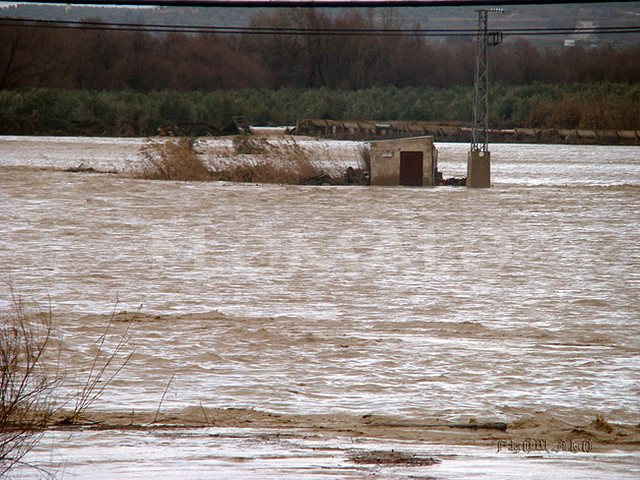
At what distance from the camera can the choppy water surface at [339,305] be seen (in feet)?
23.5

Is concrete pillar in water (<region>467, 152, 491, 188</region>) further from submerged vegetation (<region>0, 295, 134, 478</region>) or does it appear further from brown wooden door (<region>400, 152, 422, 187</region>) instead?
submerged vegetation (<region>0, 295, 134, 478</region>)

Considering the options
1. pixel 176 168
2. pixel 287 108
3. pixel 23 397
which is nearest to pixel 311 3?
pixel 23 397

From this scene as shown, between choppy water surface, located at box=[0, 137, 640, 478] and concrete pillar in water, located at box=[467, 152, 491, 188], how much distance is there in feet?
14.3

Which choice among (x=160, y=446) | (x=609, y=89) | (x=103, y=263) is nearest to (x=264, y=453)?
(x=160, y=446)

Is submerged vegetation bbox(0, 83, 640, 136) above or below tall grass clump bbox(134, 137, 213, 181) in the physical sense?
above

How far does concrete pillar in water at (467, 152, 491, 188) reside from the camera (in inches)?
1125

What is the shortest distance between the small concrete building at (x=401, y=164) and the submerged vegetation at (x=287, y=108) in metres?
27.2

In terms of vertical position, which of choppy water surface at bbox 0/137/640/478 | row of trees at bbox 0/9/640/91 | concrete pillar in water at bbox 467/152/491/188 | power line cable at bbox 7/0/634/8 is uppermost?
row of trees at bbox 0/9/640/91

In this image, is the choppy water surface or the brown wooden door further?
the brown wooden door

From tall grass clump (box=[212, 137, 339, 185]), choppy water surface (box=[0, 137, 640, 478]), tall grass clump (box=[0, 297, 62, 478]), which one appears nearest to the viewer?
tall grass clump (box=[0, 297, 62, 478])

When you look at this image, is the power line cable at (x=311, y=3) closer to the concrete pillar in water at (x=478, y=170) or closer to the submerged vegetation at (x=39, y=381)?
the submerged vegetation at (x=39, y=381)

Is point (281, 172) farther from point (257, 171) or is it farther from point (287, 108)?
point (287, 108)

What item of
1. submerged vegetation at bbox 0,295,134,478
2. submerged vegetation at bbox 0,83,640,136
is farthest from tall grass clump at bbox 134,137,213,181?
submerged vegetation at bbox 0,83,640,136

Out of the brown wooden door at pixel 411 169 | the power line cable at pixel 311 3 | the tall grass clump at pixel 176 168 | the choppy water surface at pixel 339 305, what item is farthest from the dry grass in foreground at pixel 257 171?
the power line cable at pixel 311 3
